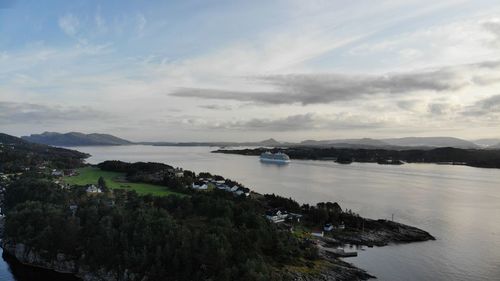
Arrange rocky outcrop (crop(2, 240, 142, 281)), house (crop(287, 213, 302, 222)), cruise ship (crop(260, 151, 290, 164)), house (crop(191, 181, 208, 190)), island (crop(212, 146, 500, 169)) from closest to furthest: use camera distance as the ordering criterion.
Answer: rocky outcrop (crop(2, 240, 142, 281)) → house (crop(287, 213, 302, 222)) → house (crop(191, 181, 208, 190)) → cruise ship (crop(260, 151, 290, 164)) → island (crop(212, 146, 500, 169))

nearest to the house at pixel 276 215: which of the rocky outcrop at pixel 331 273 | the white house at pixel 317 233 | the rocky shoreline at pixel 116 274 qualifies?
the white house at pixel 317 233

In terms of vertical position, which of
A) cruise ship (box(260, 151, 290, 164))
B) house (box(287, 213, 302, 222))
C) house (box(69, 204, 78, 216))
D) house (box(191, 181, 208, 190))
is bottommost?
house (box(287, 213, 302, 222))

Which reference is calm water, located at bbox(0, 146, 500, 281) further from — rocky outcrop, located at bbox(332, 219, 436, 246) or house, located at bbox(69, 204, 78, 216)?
house, located at bbox(69, 204, 78, 216)

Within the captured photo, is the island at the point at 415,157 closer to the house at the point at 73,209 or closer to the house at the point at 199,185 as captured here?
the house at the point at 199,185

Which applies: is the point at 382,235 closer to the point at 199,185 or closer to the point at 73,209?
the point at 73,209

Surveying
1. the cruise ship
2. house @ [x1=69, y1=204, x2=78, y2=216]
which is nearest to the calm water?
house @ [x1=69, y1=204, x2=78, y2=216]

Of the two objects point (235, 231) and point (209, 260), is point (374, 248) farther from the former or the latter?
point (209, 260)

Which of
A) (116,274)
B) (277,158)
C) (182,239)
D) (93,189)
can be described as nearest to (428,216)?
(182,239)

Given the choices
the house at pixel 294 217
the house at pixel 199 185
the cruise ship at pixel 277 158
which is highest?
the cruise ship at pixel 277 158
